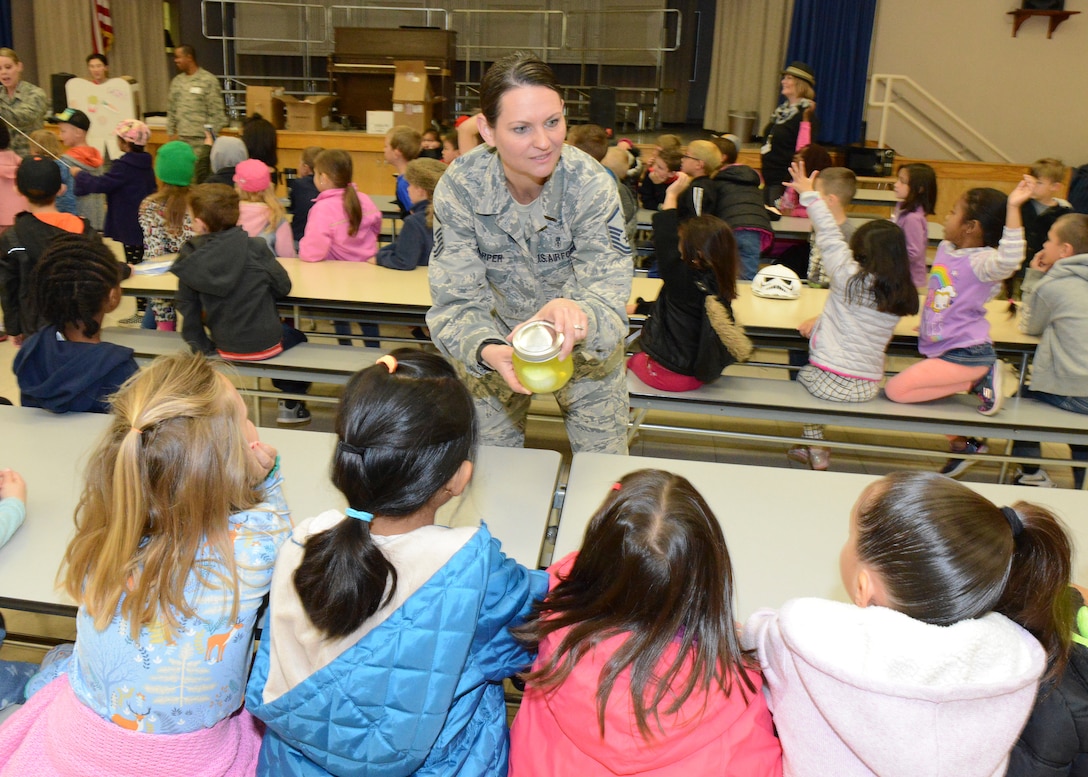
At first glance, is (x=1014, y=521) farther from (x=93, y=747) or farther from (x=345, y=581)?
(x=93, y=747)

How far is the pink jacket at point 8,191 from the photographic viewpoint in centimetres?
A: 489

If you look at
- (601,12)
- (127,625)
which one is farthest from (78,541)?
(601,12)

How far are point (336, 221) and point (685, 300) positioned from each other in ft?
6.72

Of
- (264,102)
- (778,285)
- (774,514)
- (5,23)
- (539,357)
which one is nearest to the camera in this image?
(539,357)

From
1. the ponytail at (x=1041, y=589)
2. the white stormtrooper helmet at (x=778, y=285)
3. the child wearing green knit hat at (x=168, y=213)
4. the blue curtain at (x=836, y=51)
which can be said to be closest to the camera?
the ponytail at (x=1041, y=589)

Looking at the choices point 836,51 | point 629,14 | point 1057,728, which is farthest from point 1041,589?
point 629,14

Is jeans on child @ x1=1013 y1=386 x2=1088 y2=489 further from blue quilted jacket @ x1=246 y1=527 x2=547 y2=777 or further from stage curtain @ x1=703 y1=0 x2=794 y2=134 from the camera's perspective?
stage curtain @ x1=703 y1=0 x2=794 y2=134

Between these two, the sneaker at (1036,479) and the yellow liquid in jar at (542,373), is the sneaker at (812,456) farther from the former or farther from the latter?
the yellow liquid in jar at (542,373)

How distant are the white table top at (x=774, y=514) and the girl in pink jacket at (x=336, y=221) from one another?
269 centimetres

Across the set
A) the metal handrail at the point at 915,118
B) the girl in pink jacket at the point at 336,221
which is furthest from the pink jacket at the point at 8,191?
the metal handrail at the point at 915,118

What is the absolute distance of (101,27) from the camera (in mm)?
10875

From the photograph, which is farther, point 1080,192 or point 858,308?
point 1080,192

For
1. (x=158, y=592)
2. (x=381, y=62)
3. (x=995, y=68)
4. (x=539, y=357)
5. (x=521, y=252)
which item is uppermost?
(x=995, y=68)

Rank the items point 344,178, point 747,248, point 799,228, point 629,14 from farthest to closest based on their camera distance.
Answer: point 629,14 < point 799,228 < point 747,248 < point 344,178
